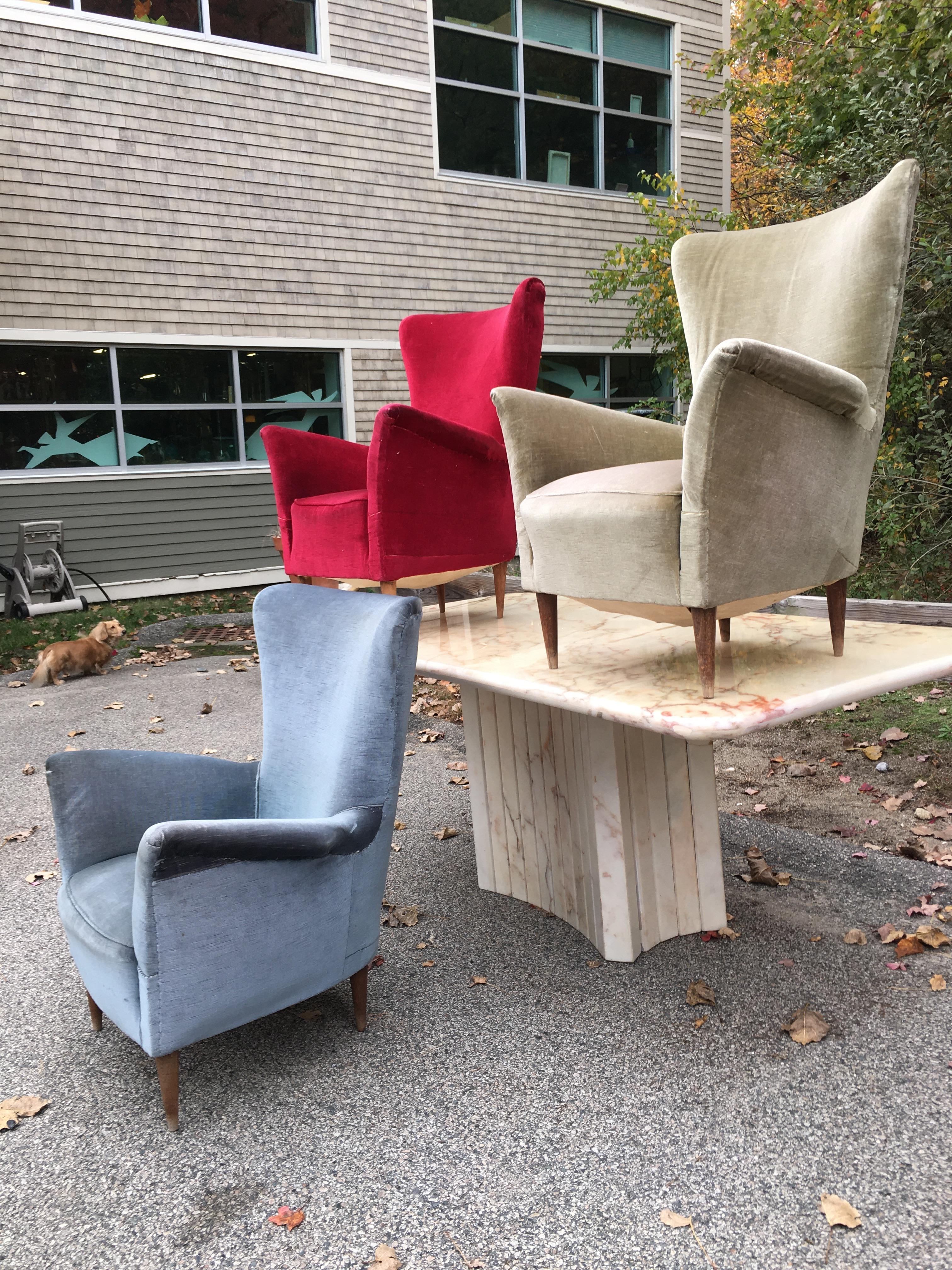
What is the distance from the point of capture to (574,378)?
10227 mm

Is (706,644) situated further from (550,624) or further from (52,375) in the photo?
(52,375)

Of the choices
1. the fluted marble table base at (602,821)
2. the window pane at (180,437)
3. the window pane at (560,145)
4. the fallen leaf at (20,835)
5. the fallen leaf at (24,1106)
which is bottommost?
the fallen leaf at (20,835)

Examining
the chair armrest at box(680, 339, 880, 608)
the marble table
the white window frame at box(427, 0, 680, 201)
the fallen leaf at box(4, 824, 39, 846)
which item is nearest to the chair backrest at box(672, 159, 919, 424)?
the chair armrest at box(680, 339, 880, 608)

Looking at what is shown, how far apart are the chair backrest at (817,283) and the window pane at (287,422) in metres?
6.18

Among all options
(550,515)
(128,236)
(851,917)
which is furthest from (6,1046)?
(128,236)

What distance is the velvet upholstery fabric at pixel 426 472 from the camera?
119 inches

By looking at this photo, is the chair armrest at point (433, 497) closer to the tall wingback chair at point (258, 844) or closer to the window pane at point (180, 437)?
the tall wingback chair at point (258, 844)

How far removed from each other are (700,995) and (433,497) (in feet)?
5.77

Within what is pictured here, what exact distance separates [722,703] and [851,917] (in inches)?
44.8

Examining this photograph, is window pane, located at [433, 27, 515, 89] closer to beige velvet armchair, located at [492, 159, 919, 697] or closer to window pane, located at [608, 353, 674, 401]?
window pane, located at [608, 353, 674, 401]

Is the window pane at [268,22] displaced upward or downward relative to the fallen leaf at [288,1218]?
upward

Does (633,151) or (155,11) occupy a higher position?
(155,11)

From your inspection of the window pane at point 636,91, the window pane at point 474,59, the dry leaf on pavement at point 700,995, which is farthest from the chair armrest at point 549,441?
the window pane at point 636,91

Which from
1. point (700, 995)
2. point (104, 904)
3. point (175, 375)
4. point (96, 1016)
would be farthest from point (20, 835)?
point (175, 375)
